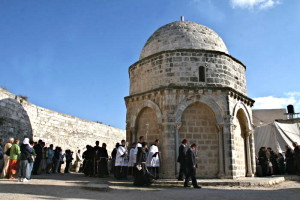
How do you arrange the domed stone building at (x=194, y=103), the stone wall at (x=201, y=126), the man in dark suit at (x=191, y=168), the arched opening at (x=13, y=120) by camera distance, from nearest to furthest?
1. the man in dark suit at (x=191, y=168)
2. the stone wall at (x=201, y=126)
3. the domed stone building at (x=194, y=103)
4. the arched opening at (x=13, y=120)

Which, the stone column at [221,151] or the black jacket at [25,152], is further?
the stone column at [221,151]

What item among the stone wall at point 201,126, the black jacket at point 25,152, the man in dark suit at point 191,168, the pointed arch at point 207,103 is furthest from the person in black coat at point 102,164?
the man in dark suit at point 191,168

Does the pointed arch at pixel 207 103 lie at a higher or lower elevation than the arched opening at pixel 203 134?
higher

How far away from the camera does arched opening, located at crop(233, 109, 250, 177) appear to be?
10.9 meters

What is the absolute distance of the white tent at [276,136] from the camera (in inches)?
773

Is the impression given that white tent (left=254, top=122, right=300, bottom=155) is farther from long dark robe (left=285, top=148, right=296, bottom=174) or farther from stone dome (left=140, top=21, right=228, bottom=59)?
stone dome (left=140, top=21, right=228, bottom=59)

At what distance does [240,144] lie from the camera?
11695 millimetres

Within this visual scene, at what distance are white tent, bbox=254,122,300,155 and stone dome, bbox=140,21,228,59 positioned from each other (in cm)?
1008

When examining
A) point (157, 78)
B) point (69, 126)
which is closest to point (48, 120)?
point (69, 126)

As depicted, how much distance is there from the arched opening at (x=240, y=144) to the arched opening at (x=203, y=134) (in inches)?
33.2

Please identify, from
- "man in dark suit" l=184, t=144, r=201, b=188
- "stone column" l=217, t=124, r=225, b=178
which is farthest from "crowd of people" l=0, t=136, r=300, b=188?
"stone column" l=217, t=124, r=225, b=178

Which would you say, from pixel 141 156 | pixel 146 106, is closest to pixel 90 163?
pixel 146 106

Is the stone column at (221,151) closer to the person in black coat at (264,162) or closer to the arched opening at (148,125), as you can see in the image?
the arched opening at (148,125)

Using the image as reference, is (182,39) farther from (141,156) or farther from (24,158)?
(24,158)
